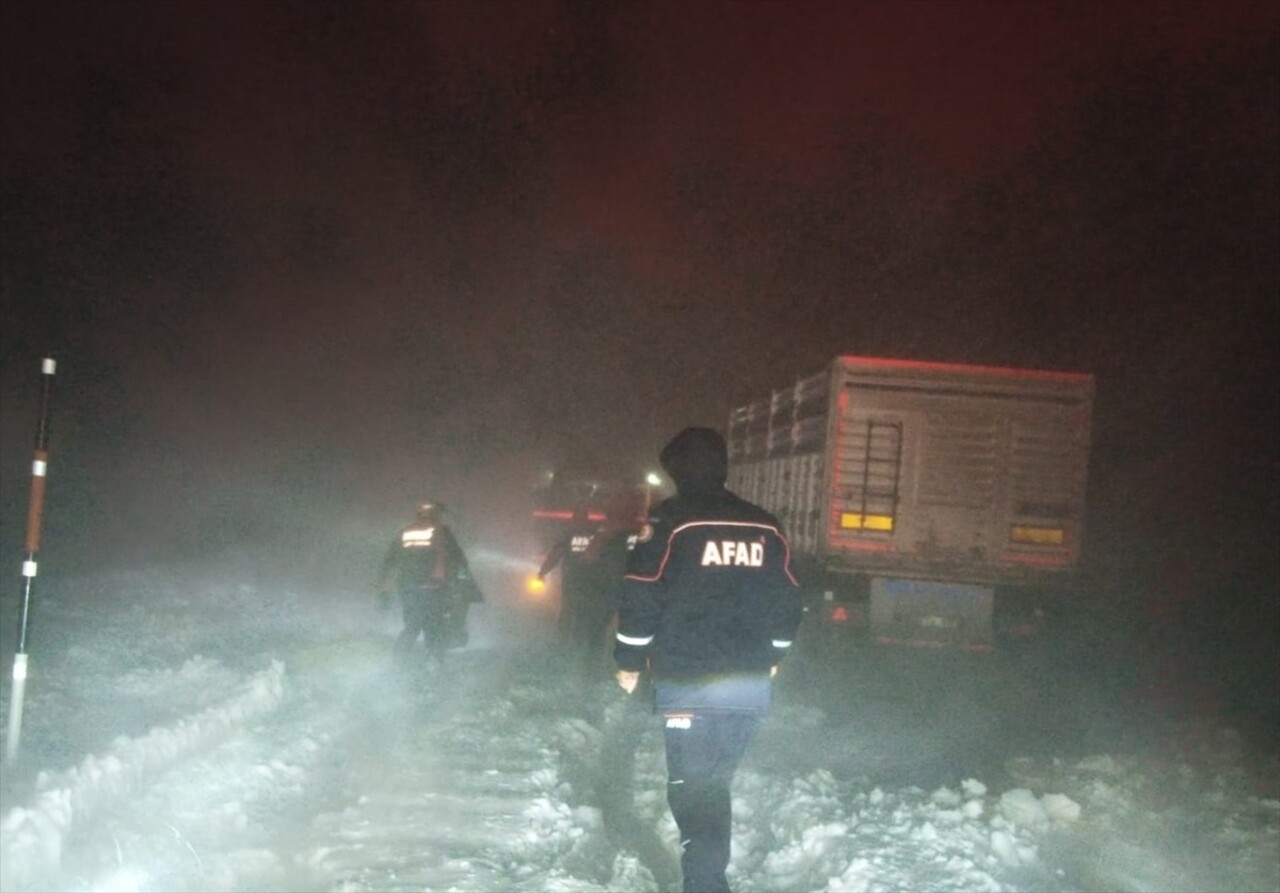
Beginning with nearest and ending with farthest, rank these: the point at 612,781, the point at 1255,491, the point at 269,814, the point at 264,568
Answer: the point at 269,814 < the point at 612,781 < the point at 264,568 < the point at 1255,491

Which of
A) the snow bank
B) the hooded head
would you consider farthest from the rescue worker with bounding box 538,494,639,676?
the hooded head

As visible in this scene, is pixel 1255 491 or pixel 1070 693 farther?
pixel 1255 491

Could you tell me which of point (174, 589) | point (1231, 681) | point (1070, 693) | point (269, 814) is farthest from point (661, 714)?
point (1231, 681)

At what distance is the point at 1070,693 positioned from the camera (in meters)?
12.9

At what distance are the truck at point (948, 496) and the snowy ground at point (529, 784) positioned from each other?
542 millimetres

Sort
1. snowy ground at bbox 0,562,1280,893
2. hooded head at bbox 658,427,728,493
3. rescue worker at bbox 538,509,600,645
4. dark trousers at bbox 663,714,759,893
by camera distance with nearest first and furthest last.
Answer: dark trousers at bbox 663,714,759,893, hooded head at bbox 658,427,728,493, snowy ground at bbox 0,562,1280,893, rescue worker at bbox 538,509,600,645

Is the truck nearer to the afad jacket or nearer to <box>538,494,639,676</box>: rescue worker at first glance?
<box>538,494,639,676</box>: rescue worker

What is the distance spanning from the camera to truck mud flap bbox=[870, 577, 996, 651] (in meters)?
12.1

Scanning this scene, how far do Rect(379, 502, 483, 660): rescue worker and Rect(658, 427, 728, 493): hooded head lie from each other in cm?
605

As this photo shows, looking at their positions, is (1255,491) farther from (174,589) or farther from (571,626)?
(174,589)

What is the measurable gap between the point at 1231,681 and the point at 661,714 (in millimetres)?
14189

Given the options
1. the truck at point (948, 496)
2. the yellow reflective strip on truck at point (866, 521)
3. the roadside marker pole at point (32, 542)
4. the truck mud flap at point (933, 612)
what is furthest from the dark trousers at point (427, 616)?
the roadside marker pole at point (32, 542)

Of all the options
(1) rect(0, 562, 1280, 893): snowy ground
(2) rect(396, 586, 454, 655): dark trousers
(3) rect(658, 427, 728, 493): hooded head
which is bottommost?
(1) rect(0, 562, 1280, 893): snowy ground

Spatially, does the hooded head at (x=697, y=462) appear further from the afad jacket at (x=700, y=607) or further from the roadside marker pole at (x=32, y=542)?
the roadside marker pole at (x=32, y=542)
